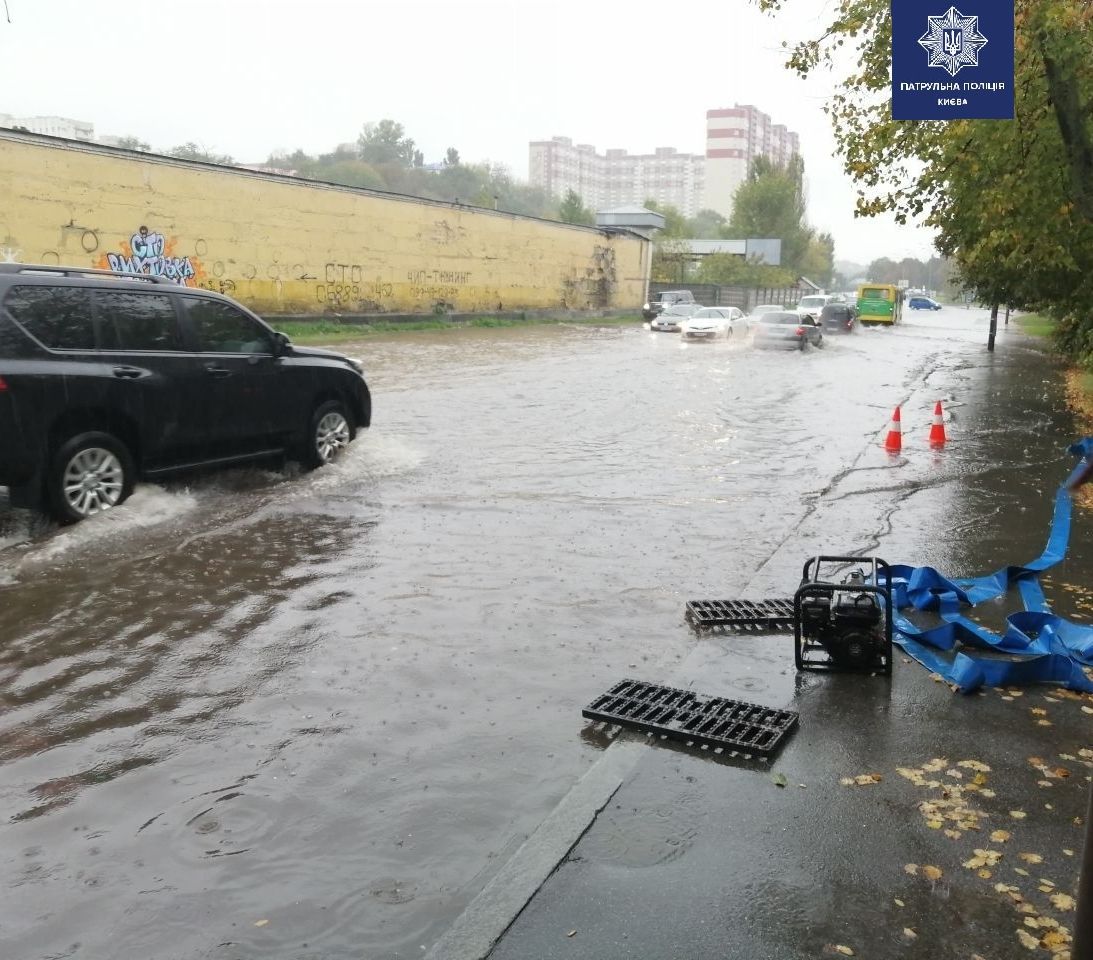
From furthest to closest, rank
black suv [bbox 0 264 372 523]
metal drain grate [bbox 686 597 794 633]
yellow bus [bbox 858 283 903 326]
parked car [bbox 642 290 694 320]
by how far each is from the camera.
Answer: yellow bus [bbox 858 283 903 326]
parked car [bbox 642 290 694 320]
black suv [bbox 0 264 372 523]
metal drain grate [bbox 686 597 794 633]

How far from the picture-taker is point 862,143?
41.0 feet

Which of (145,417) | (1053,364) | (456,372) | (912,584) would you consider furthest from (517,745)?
(1053,364)

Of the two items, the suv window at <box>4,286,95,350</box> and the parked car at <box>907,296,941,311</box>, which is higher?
the parked car at <box>907,296,941,311</box>

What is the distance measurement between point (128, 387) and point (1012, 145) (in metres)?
9.29

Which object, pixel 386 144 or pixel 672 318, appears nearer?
pixel 672 318

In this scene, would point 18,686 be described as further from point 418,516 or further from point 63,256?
point 63,256

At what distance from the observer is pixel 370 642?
5848 millimetres

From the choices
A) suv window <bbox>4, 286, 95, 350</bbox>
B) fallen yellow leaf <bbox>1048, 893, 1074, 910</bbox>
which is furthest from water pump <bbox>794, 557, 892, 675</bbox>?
suv window <bbox>4, 286, 95, 350</bbox>

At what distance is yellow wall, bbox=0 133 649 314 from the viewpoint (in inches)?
1008

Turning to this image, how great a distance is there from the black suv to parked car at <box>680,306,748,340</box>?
28.5 meters

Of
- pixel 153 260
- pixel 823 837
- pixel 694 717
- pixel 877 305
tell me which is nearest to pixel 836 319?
pixel 877 305

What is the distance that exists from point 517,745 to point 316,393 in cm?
651

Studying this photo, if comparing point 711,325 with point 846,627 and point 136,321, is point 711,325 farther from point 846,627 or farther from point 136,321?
point 846,627

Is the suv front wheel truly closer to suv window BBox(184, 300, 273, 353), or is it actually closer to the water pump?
suv window BBox(184, 300, 273, 353)
